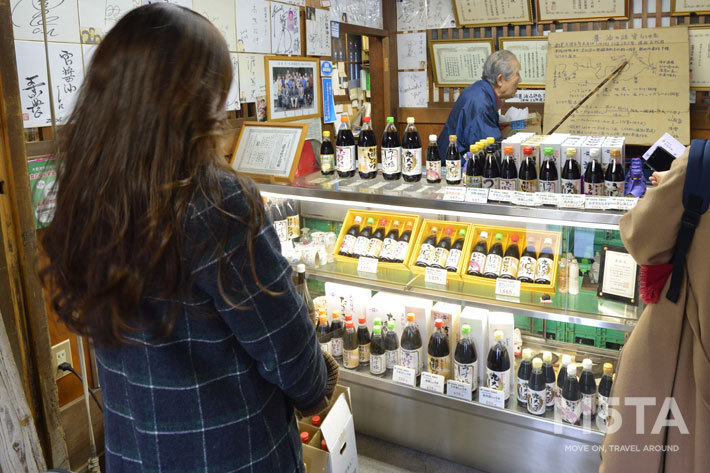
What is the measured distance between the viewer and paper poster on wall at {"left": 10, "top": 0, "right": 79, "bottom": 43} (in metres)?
2.52

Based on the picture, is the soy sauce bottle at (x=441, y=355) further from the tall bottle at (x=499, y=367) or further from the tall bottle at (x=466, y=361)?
the tall bottle at (x=499, y=367)

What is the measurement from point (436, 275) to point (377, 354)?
1.67 feet

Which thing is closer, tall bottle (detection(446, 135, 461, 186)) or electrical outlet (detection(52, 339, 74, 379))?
tall bottle (detection(446, 135, 461, 186))

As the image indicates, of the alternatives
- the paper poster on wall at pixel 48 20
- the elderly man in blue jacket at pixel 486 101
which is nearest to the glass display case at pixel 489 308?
the paper poster on wall at pixel 48 20

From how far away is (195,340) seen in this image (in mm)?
1239

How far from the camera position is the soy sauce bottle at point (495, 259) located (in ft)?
8.68

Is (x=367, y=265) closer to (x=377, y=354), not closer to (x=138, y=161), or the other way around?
(x=377, y=354)

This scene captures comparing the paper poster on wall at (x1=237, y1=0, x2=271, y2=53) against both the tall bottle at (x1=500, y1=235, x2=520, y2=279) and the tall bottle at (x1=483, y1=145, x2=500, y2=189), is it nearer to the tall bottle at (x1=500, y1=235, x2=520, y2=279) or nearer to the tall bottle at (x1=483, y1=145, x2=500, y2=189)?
the tall bottle at (x1=483, y1=145, x2=500, y2=189)

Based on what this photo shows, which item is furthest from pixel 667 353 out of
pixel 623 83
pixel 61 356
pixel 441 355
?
pixel 623 83

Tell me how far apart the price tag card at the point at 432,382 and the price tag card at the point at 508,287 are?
490 millimetres

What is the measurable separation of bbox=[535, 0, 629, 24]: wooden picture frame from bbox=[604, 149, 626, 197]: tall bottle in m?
3.42

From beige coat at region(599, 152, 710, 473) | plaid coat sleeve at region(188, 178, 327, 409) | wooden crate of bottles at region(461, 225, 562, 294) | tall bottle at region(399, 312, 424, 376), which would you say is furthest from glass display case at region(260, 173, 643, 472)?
plaid coat sleeve at region(188, 178, 327, 409)

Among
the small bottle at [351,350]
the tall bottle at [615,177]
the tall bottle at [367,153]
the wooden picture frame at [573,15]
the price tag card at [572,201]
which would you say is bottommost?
the small bottle at [351,350]

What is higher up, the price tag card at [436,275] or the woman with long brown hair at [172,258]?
the woman with long brown hair at [172,258]
